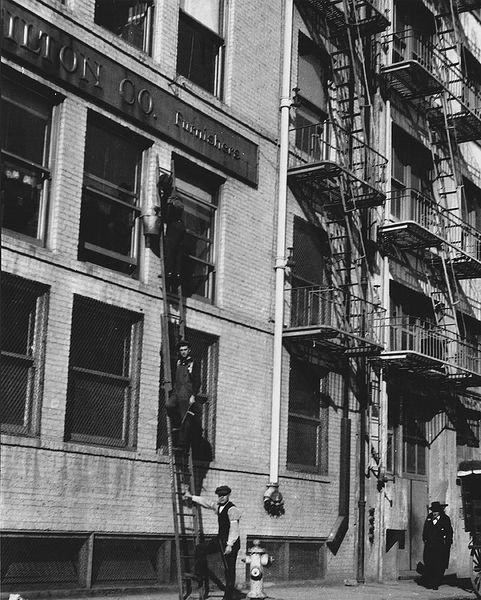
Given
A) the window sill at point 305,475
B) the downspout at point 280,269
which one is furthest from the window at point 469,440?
the downspout at point 280,269

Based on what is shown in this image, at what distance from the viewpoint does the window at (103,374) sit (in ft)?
47.8

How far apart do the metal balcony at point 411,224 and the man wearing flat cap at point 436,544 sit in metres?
6.00

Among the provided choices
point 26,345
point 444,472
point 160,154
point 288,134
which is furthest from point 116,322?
point 444,472

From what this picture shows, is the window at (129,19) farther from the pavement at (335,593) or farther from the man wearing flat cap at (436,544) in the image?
the man wearing flat cap at (436,544)

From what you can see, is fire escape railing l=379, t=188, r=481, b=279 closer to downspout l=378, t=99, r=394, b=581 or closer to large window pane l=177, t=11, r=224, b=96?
downspout l=378, t=99, r=394, b=581

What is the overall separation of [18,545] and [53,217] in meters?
4.59

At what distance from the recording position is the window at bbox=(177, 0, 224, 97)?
17.8 meters

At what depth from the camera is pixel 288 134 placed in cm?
1975

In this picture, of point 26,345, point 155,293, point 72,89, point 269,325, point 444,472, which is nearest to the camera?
point 26,345

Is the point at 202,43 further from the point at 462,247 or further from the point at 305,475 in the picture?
the point at 462,247

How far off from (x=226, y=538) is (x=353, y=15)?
12.5 metres

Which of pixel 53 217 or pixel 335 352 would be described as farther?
pixel 335 352

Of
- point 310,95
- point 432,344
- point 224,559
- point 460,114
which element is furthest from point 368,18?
point 224,559

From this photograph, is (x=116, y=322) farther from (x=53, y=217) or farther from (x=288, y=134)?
(x=288, y=134)
